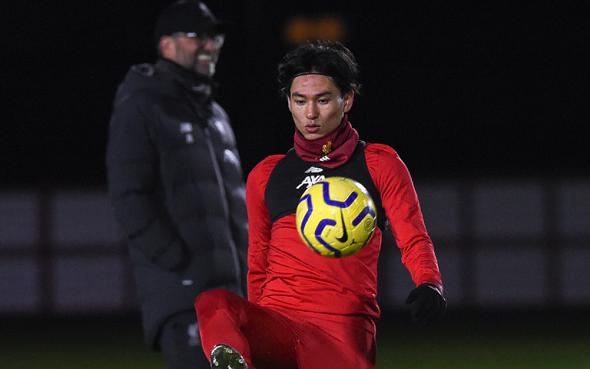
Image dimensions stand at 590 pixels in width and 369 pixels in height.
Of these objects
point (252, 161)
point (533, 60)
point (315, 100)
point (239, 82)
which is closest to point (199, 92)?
point (315, 100)

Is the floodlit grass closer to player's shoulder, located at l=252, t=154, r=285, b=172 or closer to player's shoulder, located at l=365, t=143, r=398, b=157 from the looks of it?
player's shoulder, located at l=252, t=154, r=285, b=172

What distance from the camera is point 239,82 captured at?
54.3 ft

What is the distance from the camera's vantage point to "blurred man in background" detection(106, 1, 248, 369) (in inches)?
197

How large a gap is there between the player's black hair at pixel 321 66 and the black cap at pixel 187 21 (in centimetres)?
147

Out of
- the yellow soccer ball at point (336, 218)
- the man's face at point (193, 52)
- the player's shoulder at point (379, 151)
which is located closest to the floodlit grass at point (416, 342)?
the man's face at point (193, 52)

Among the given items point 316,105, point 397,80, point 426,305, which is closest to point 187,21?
point 316,105

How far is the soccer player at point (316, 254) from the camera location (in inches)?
143

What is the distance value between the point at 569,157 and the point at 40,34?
28.6 ft

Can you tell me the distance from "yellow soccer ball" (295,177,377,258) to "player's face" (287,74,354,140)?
0.25m

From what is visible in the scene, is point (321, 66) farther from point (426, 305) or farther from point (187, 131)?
point (187, 131)

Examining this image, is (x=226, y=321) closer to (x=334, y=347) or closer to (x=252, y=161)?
(x=334, y=347)

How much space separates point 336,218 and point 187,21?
2132 millimetres

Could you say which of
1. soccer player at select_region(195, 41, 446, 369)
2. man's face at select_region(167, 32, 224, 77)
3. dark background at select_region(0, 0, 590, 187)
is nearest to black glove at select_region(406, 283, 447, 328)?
soccer player at select_region(195, 41, 446, 369)

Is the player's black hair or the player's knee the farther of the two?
the player's black hair
